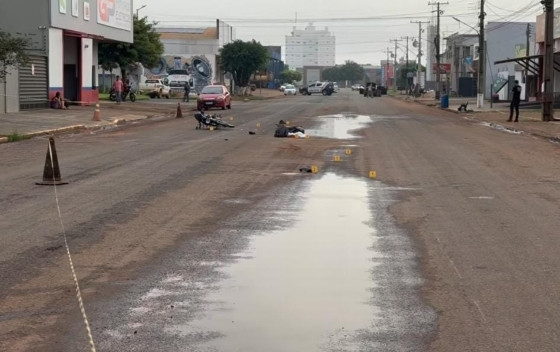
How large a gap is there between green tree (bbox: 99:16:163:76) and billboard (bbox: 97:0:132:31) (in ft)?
18.9

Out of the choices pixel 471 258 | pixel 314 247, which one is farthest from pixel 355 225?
pixel 471 258

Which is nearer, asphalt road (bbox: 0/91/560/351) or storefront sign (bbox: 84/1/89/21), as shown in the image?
asphalt road (bbox: 0/91/560/351)

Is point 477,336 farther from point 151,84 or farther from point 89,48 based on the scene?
point 151,84

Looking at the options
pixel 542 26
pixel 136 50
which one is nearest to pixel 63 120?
pixel 136 50

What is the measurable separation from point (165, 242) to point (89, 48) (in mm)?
40590

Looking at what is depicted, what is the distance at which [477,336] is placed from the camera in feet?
19.1

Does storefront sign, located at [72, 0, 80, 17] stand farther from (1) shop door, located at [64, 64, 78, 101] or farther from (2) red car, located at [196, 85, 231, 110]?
(2) red car, located at [196, 85, 231, 110]

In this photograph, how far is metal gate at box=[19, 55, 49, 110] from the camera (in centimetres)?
3800

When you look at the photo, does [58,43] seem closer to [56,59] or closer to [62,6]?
[56,59]

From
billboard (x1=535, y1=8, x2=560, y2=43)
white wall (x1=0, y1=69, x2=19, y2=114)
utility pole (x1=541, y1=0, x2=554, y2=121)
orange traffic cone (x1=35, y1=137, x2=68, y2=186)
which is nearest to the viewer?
orange traffic cone (x1=35, y1=137, x2=68, y2=186)

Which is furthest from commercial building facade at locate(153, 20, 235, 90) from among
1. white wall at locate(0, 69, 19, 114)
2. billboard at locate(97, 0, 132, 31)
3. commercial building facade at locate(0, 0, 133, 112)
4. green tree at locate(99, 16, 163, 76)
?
white wall at locate(0, 69, 19, 114)

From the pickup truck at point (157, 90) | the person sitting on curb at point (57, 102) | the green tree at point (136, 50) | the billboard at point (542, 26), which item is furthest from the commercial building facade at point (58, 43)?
the billboard at point (542, 26)

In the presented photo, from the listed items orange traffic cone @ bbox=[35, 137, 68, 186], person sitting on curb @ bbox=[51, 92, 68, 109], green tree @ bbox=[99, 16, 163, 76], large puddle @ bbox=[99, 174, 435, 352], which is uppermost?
green tree @ bbox=[99, 16, 163, 76]

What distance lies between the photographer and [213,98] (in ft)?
157
